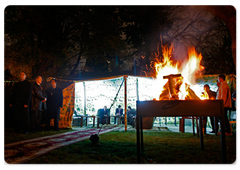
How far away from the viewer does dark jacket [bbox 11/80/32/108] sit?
19.9 ft

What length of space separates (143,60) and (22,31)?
9.92 metres

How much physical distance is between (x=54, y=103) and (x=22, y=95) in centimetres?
135

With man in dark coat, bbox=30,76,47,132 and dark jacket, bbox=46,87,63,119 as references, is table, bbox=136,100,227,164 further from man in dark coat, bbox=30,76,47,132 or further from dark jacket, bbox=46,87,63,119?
dark jacket, bbox=46,87,63,119

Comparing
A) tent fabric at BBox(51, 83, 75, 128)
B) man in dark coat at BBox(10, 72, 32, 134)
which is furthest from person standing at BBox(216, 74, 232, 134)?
man in dark coat at BBox(10, 72, 32, 134)

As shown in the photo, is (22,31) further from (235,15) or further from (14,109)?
(235,15)

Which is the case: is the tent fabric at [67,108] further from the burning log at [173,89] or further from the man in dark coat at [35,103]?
the burning log at [173,89]

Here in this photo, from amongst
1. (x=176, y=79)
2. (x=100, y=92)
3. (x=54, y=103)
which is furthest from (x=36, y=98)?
(x=176, y=79)

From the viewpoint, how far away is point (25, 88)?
6.11m

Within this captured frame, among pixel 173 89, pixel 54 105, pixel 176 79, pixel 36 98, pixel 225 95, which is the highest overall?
pixel 176 79

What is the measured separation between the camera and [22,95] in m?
6.09

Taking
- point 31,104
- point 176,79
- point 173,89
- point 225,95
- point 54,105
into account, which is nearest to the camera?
point 173,89

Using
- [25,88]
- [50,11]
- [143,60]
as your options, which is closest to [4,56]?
[50,11]

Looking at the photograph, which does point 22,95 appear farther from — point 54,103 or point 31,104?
point 54,103

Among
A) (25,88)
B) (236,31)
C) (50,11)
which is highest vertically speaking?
(50,11)
